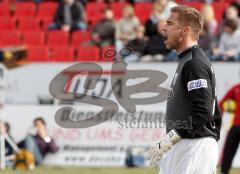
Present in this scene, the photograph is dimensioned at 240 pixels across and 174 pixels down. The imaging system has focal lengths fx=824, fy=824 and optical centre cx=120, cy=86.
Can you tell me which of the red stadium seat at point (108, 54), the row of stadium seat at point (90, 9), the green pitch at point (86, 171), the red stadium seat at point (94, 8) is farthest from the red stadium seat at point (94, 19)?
the green pitch at point (86, 171)

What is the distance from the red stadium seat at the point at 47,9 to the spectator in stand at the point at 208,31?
385 centimetres

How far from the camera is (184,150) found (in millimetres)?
6090

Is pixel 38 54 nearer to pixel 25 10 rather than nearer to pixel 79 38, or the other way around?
pixel 79 38

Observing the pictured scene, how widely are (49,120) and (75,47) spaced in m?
3.18

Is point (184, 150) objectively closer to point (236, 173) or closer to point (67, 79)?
point (236, 173)

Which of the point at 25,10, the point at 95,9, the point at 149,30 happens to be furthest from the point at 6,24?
the point at 149,30

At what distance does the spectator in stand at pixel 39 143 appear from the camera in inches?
527

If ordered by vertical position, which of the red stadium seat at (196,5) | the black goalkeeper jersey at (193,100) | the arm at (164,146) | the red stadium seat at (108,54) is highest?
the black goalkeeper jersey at (193,100)

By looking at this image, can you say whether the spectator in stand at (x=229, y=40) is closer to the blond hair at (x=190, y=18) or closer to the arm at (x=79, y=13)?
the arm at (x=79, y=13)

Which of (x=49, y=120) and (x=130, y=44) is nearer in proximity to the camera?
(x=49, y=120)

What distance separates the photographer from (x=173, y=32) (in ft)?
20.1

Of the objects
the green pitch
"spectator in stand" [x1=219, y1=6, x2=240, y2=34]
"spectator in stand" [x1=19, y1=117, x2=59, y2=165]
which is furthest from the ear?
"spectator in stand" [x1=219, y1=6, x2=240, y2=34]

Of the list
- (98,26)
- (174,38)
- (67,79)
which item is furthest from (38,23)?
(174,38)

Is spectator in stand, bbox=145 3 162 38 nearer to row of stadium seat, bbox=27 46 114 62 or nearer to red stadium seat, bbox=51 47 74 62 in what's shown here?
row of stadium seat, bbox=27 46 114 62
